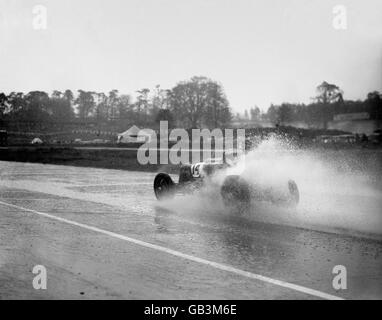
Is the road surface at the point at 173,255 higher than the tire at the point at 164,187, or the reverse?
the tire at the point at 164,187

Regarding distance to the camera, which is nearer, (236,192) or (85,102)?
(236,192)

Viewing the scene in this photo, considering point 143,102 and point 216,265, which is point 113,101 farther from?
point 216,265

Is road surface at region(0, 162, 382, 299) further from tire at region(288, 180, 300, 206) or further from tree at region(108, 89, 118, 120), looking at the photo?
tree at region(108, 89, 118, 120)

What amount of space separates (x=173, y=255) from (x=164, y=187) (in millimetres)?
6649

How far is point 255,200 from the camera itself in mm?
12609

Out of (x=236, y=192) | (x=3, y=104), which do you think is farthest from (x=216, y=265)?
(x=3, y=104)

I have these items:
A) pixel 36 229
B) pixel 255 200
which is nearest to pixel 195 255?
pixel 36 229

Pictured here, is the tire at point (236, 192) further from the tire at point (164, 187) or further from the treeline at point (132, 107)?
the treeline at point (132, 107)

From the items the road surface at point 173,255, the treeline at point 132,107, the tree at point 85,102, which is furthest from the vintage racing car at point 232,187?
A: the tree at point 85,102

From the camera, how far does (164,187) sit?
14.4 meters

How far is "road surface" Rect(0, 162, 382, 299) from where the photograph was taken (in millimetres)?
5934

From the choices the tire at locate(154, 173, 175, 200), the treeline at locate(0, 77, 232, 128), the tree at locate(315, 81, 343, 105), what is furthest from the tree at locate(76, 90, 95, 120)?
the tire at locate(154, 173, 175, 200)

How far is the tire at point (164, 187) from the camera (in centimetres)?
1415
